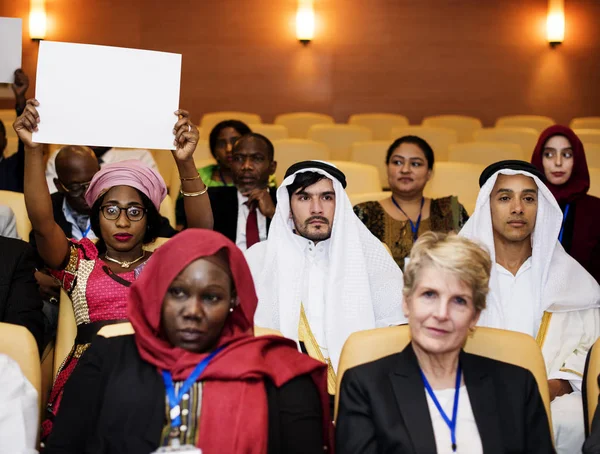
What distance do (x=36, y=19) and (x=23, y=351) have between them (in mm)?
7282

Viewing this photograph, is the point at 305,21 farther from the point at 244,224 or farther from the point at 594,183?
the point at 244,224

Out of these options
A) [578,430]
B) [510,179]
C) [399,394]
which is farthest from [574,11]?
[399,394]

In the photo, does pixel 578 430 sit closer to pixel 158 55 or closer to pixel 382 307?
pixel 382 307

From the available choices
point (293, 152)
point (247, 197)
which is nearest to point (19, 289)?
point (247, 197)

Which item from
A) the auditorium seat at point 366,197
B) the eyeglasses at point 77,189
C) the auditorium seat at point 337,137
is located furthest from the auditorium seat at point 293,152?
the eyeglasses at point 77,189

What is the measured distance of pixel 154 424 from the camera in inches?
89.1

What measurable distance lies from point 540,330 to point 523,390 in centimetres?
92

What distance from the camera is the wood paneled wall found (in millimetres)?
9523

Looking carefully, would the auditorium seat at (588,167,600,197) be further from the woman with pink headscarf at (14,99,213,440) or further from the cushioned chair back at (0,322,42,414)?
the cushioned chair back at (0,322,42,414)

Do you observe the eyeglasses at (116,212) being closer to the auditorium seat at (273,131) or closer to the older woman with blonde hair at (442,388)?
the older woman with blonde hair at (442,388)

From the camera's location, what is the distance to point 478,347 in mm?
2660

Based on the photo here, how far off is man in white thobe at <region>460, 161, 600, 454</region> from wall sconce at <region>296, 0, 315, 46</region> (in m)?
6.39

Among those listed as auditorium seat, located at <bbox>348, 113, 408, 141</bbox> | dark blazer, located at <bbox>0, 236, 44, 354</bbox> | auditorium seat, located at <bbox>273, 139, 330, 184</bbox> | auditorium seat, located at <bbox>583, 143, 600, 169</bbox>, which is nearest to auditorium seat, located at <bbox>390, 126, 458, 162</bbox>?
auditorium seat, located at <bbox>348, 113, 408, 141</bbox>

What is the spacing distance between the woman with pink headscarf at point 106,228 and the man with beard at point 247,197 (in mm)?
1212
